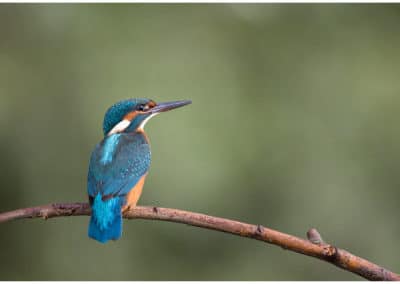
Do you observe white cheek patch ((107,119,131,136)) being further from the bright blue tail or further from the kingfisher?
the bright blue tail

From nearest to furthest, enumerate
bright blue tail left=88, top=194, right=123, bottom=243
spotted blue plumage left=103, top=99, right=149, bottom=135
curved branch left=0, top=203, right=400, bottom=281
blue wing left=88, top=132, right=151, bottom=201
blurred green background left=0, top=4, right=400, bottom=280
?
curved branch left=0, top=203, right=400, bottom=281 < bright blue tail left=88, top=194, right=123, bottom=243 < blue wing left=88, top=132, right=151, bottom=201 < spotted blue plumage left=103, top=99, right=149, bottom=135 < blurred green background left=0, top=4, right=400, bottom=280

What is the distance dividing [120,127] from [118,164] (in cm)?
28

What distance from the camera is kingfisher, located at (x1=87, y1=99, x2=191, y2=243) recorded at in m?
2.32

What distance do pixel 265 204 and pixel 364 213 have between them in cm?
56

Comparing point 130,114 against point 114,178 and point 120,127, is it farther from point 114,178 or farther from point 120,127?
point 114,178

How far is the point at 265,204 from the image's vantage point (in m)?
3.82

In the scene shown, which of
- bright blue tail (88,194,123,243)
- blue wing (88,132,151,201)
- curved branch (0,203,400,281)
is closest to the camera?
curved branch (0,203,400,281)

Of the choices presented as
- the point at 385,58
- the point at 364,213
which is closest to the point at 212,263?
the point at 364,213

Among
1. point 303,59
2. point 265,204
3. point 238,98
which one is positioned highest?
point 303,59

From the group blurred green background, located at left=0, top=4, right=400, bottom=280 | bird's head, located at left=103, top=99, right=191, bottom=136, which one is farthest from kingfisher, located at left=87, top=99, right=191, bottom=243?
blurred green background, located at left=0, top=4, right=400, bottom=280

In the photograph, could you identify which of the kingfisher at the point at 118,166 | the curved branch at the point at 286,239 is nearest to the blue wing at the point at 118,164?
the kingfisher at the point at 118,166

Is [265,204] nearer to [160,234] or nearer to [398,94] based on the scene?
[160,234]

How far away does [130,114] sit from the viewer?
9.38 feet

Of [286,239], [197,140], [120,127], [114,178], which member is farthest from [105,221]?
[197,140]
